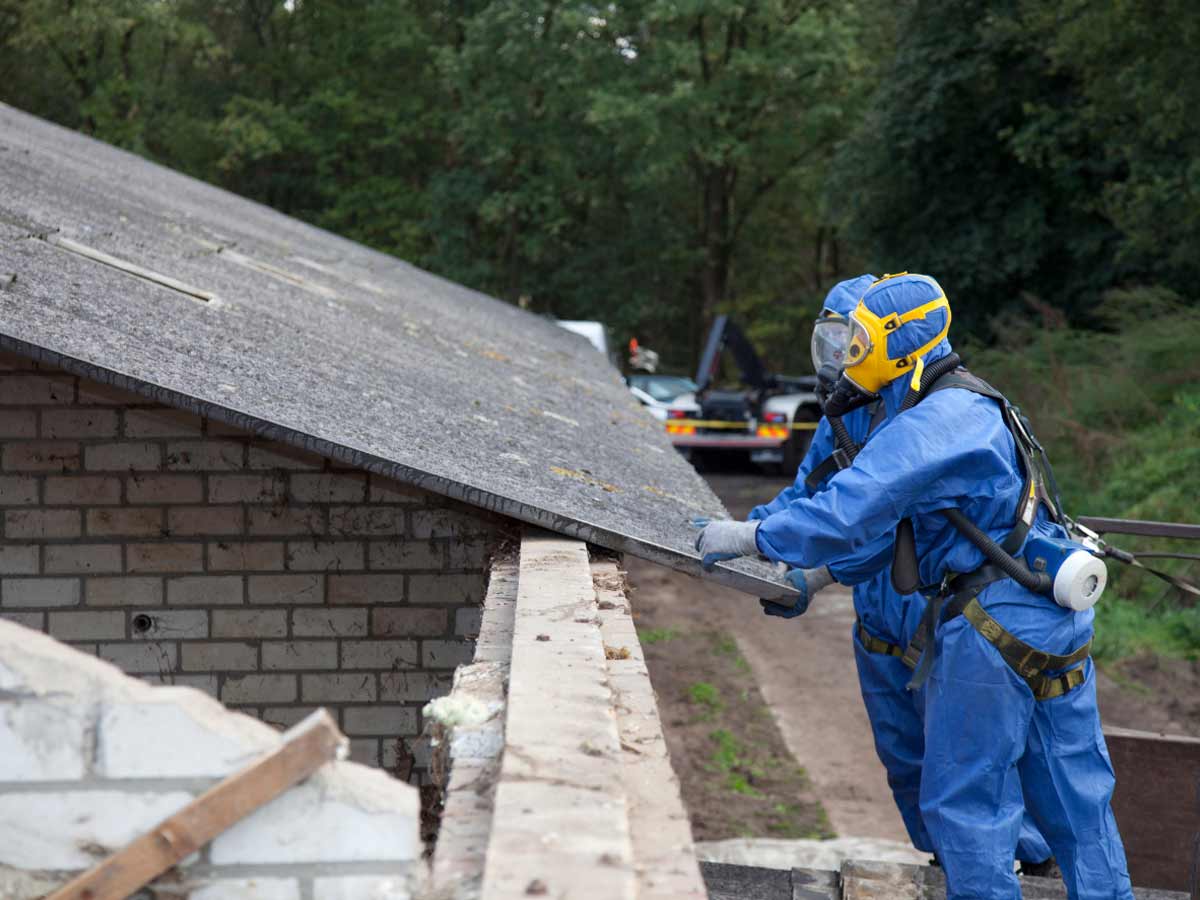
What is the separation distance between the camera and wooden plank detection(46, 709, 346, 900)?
1985 mm

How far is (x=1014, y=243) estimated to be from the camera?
19234mm

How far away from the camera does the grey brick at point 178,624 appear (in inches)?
186

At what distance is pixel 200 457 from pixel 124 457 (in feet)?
0.89

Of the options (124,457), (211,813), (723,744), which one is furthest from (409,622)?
(723,744)

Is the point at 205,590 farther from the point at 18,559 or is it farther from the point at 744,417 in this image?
the point at 744,417

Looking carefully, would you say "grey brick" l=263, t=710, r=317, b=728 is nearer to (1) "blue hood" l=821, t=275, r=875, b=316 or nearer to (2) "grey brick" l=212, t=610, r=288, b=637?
(2) "grey brick" l=212, t=610, r=288, b=637

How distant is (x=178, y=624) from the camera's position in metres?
4.73

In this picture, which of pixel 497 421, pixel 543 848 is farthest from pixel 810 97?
pixel 543 848

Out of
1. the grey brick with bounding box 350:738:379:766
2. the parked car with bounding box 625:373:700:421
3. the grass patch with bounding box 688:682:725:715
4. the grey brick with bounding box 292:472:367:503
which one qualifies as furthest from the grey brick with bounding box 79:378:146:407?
the parked car with bounding box 625:373:700:421

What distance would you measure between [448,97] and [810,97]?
317 inches

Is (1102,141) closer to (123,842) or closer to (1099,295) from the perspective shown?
(1099,295)

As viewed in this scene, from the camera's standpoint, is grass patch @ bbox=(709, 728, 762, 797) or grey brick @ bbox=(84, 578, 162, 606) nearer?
grey brick @ bbox=(84, 578, 162, 606)

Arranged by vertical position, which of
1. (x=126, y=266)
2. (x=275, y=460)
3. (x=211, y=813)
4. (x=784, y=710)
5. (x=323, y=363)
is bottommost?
(x=784, y=710)

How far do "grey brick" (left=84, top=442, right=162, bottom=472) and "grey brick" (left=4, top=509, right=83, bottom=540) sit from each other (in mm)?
187
